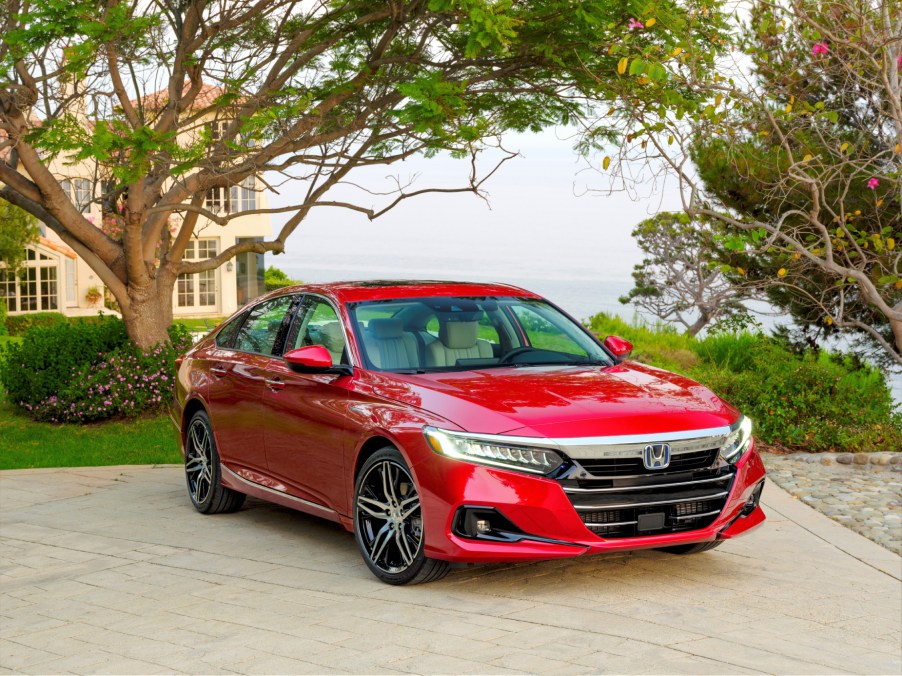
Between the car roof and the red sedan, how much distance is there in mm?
21

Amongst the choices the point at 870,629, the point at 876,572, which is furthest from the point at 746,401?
the point at 870,629

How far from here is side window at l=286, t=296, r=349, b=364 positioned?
7742 millimetres

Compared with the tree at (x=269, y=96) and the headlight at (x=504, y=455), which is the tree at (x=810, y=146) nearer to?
the tree at (x=269, y=96)

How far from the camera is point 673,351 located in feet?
68.2

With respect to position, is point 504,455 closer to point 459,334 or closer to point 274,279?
point 459,334

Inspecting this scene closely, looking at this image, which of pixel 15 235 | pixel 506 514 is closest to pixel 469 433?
pixel 506 514

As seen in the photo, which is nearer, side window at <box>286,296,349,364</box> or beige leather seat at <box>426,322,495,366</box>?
beige leather seat at <box>426,322,495,366</box>

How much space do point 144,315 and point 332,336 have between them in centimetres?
892

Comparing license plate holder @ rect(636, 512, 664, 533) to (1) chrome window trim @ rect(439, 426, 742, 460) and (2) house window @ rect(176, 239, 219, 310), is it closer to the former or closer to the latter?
(1) chrome window trim @ rect(439, 426, 742, 460)

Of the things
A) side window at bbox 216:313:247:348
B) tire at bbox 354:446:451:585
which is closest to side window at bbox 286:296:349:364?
tire at bbox 354:446:451:585

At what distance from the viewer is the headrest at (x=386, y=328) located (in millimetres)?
7652

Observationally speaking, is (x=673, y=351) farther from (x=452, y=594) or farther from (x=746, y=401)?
(x=452, y=594)

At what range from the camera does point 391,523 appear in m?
6.86

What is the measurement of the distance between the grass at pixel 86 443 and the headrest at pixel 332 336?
16.7ft
